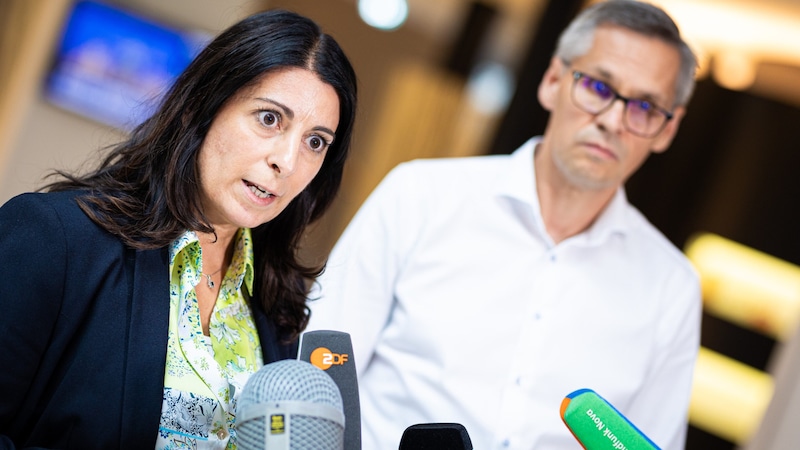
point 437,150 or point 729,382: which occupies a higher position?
point 437,150

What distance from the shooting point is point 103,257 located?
51.3 inches

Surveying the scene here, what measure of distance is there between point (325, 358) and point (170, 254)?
304 mm

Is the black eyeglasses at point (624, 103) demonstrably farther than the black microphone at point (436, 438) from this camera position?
Yes

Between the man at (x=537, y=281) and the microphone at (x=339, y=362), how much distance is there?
2.68 ft

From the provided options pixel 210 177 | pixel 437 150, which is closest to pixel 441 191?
pixel 210 177

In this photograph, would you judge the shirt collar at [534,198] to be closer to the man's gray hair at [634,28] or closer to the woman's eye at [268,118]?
the man's gray hair at [634,28]

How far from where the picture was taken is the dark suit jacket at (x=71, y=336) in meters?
1.21

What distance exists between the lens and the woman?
4.07 feet

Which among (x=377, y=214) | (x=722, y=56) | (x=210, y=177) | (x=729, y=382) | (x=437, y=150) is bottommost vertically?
(x=729, y=382)

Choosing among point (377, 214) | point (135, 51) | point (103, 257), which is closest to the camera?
point (103, 257)

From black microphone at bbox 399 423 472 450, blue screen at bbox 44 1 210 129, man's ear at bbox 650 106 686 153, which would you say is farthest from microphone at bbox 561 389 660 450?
blue screen at bbox 44 1 210 129

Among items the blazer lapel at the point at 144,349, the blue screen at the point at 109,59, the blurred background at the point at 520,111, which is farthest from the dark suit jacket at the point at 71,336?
the blue screen at the point at 109,59

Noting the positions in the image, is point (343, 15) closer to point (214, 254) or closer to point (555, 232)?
point (555, 232)

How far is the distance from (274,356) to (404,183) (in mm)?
777
